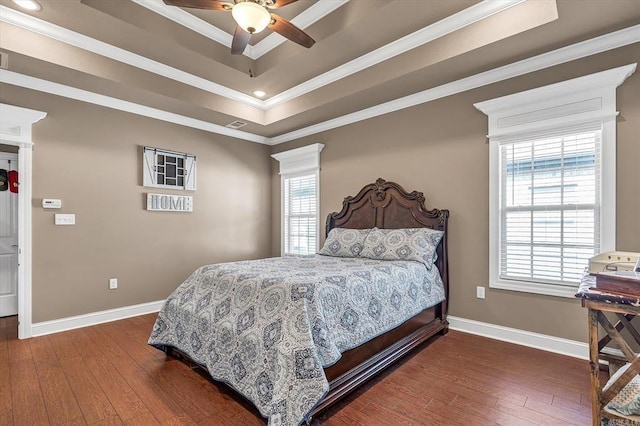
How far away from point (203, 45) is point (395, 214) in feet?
9.60

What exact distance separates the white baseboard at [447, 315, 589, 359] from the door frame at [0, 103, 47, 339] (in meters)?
4.59

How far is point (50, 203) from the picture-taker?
351 cm

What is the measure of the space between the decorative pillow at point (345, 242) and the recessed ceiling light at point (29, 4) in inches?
142

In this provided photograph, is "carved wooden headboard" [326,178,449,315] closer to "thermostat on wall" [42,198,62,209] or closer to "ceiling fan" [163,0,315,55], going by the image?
"ceiling fan" [163,0,315,55]

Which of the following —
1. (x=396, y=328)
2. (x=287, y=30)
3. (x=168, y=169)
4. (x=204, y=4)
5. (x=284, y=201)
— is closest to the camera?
(x=204, y=4)

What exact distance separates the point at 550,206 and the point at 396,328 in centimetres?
185

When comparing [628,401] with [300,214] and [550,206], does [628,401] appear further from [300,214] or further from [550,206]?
[300,214]

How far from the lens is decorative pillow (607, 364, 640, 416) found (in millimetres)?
1487

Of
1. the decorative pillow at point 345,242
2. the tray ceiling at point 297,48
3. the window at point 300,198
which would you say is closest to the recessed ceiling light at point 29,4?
Result: the tray ceiling at point 297,48

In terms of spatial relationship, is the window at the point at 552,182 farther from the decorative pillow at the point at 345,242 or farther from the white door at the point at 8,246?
the white door at the point at 8,246

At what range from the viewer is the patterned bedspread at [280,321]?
5.90 ft

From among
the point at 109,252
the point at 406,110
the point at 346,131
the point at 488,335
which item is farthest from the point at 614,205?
the point at 109,252

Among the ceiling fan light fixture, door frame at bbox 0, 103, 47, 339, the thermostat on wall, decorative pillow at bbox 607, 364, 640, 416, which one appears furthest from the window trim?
decorative pillow at bbox 607, 364, 640, 416

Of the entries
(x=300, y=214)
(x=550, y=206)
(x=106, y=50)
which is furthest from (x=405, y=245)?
(x=106, y=50)
